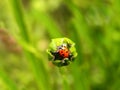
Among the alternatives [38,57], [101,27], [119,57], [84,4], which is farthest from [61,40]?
[84,4]

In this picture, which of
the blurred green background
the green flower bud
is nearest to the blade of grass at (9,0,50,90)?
the blurred green background

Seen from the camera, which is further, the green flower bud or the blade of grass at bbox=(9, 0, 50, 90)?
the blade of grass at bbox=(9, 0, 50, 90)


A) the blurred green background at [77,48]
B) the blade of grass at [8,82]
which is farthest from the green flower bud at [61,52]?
the blade of grass at [8,82]

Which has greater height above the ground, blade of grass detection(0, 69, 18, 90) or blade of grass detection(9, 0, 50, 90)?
blade of grass detection(9, 0, 50, 90)

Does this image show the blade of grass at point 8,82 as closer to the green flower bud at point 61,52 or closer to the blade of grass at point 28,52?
the blade of grass at point 28,52

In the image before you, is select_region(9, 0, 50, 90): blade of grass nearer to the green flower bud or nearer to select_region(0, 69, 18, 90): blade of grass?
select_region(0, 69, 18, 90): blade of grass

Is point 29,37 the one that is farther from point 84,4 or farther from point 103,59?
point 84,4
